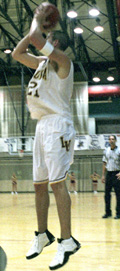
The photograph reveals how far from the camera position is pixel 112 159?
8.81 metres

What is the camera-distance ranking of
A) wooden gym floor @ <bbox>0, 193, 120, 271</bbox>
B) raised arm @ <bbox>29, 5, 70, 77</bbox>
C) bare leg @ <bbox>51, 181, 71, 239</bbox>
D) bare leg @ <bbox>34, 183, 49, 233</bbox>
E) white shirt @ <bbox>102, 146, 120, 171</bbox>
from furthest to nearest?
white shirt @ <bbox>102, 146, 120, 171</bbox> < wooden gym floor @ <bbox>0, 193, 120, 271</bbox> < bare leg @ <bbox>34, 183, 49, 233</bbox> < bare leg @ <bbox>51, 181, 71, 239</bbox> < raised arm @ <bbox>29, 5, 70, 77</bbox>

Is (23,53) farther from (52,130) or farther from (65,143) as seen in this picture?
(65,143)

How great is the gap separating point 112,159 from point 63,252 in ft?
19.2

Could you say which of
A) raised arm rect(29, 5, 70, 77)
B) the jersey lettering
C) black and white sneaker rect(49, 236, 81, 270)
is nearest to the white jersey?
raised arm rect(29, 5, 70, 77)

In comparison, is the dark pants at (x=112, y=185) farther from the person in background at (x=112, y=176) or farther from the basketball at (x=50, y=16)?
the basketball at (x=50, y=16)

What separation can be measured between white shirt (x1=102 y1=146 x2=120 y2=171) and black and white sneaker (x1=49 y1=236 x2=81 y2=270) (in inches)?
224

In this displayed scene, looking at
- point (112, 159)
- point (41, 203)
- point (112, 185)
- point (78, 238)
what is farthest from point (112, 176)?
point (41, 203)

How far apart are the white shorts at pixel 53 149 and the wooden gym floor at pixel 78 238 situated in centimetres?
158

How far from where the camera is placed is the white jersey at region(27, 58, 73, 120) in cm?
329

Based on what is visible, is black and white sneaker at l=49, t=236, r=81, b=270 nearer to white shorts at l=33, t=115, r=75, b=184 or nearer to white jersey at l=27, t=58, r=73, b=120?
white shorts at l=33, t=115, r=75, b=184

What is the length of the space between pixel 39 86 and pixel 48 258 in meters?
2.57

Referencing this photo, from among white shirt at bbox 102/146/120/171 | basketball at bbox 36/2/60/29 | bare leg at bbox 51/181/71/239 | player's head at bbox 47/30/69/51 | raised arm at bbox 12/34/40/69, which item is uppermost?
basketball at bbox 36/2/60/29

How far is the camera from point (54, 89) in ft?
10.9

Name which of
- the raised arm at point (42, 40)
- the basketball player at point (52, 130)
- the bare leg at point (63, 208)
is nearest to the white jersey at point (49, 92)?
the basketball player at point (52, 130)
